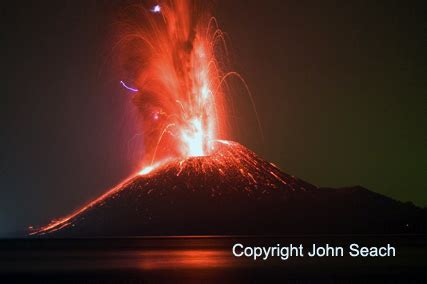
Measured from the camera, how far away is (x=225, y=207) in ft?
259

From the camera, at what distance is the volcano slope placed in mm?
73869

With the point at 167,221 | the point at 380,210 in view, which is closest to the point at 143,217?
the point at 167,221

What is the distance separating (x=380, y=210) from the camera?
9138 centimetres

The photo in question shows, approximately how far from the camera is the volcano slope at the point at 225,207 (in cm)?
7387

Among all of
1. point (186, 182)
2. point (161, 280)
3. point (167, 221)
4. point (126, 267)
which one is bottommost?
point (161, 280)

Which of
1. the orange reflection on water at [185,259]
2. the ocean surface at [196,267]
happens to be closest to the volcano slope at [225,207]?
the orange reflection on water at [185,259]

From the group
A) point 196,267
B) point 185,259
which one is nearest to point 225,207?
point 185,259

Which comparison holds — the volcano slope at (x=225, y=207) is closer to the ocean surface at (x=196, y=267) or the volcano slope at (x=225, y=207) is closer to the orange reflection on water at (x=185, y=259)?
the orange reflection on water at (x=185, y=259)

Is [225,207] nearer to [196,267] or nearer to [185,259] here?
[185,259]

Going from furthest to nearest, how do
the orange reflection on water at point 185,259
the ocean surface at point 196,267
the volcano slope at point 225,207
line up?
the volcano slope at point 225,207 → the orange reflection on water at point 185,259 → the ocean surface at point 196,267

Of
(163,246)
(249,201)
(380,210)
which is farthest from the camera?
(380,210)

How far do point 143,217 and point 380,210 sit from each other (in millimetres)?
35349

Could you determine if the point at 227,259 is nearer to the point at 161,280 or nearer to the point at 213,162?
the point at 161,280

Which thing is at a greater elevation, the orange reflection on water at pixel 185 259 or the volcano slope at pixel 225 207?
the volcano slope at pixel 225 207
